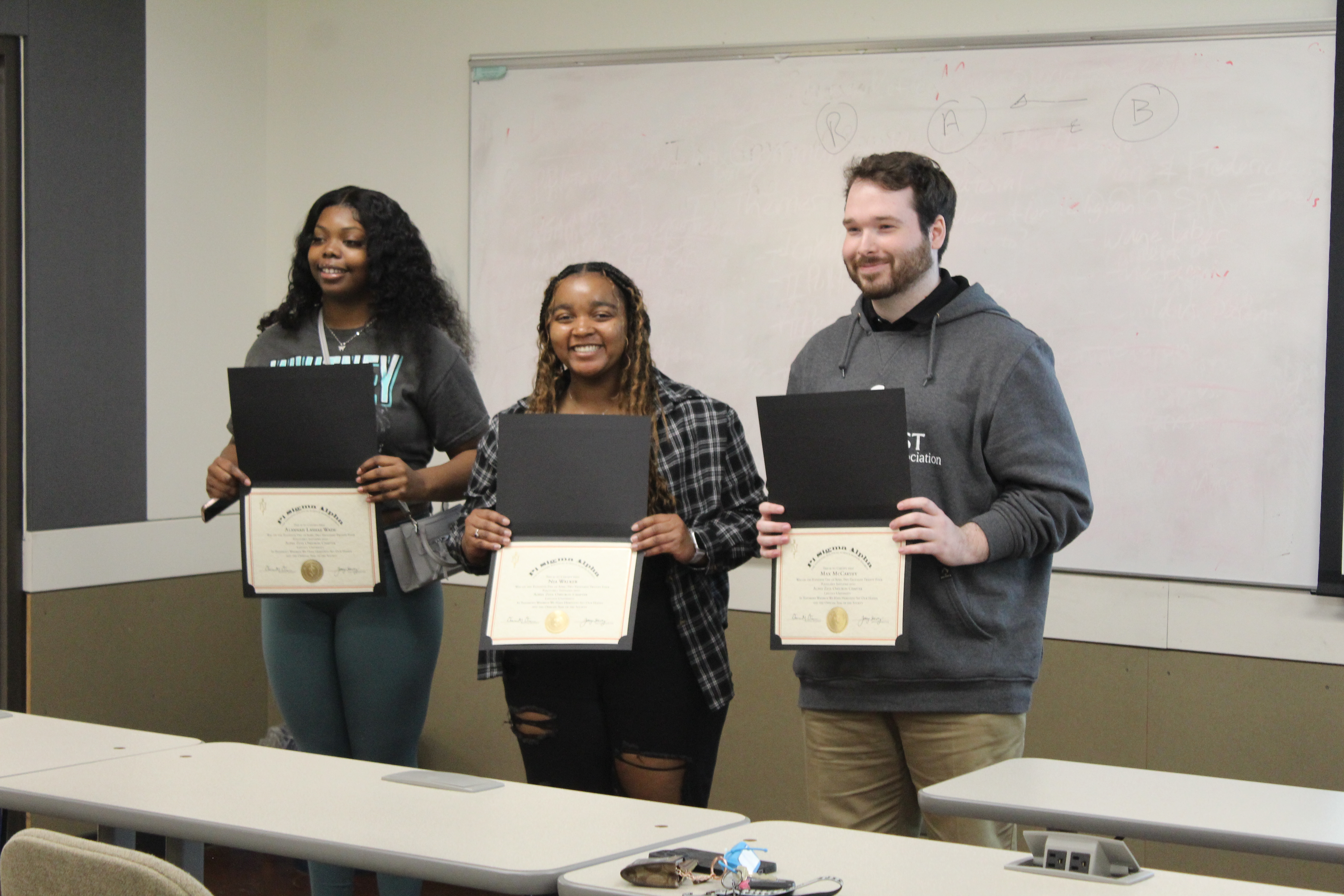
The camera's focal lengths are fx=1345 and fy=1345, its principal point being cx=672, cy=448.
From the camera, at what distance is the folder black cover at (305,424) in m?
2.56

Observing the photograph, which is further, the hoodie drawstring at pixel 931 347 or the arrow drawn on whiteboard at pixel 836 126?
the arrow drawn on whiteboard at pixel 836 126

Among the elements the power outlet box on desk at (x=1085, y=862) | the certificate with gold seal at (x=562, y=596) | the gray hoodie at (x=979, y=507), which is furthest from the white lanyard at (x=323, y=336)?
the power outlet box on desk at (x=1085, y=862)

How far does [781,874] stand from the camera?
4.75ft

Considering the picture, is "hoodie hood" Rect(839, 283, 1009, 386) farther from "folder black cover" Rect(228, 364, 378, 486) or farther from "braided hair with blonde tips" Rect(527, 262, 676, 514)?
"folder black cover" Rect(228, 364, 378, 486)

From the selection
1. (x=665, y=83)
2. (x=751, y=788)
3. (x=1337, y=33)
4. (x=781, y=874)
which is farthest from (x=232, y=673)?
(x=1337, y=33)

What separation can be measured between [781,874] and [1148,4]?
272cm

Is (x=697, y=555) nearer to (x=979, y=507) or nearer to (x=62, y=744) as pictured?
(x=979, y=507)

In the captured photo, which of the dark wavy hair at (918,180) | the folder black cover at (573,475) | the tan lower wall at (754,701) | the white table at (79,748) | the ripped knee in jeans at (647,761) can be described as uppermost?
the dark wavy hair at (918,180)

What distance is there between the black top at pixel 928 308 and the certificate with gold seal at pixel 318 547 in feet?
3.40

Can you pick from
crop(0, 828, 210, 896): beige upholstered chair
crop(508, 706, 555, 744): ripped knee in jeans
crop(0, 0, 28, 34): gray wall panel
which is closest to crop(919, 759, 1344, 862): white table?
crop(508, 706, 555, 744): ripped knee in jeans

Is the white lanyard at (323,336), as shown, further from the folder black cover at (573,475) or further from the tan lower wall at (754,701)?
the tan lower wall at (754,701)

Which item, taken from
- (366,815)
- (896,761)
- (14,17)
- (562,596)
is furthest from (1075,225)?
(14,17)

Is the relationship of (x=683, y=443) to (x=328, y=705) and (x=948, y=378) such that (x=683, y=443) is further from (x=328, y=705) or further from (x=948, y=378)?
(x=328, y=705)

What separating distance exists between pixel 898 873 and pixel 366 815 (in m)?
0.65
